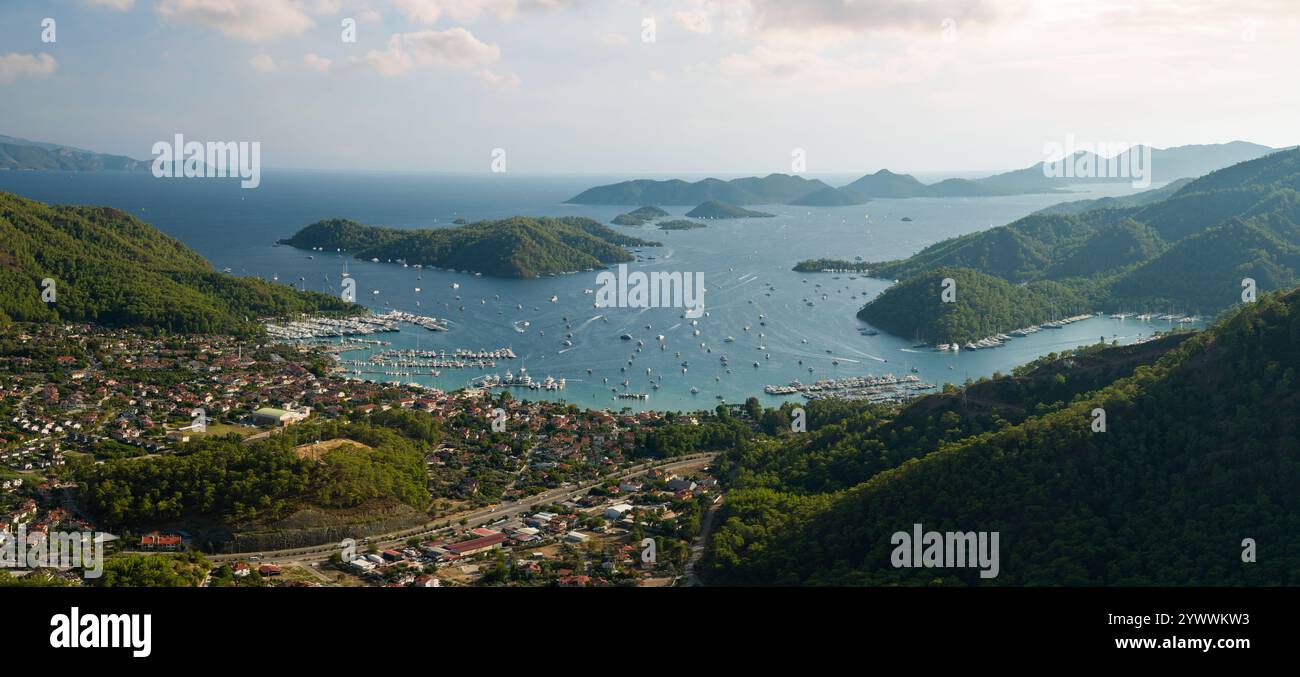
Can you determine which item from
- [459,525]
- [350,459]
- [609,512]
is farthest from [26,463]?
[609,512]

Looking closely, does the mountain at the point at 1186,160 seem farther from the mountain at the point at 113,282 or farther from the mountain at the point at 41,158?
the mountain at the point at 41,158

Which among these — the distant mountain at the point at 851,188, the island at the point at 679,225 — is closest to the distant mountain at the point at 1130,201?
the distant mountain at the point at 851,188

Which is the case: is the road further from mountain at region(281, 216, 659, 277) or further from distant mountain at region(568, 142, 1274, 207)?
distant mountain at region(568, 142, 1274, 207)

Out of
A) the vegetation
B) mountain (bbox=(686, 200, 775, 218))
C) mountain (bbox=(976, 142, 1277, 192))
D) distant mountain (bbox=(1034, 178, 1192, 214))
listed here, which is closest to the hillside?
distant mountain (bbox=(1034, 178, 1192, 214))

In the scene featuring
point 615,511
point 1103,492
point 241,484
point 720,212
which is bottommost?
point 615,511

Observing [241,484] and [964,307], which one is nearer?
[241,484]

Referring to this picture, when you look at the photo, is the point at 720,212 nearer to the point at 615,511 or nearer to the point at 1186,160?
the point at 1186,160

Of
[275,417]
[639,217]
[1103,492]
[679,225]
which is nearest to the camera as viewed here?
[1103,492]

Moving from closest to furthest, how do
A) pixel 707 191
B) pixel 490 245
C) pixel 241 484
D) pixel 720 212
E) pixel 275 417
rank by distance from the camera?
pixel 241 484, pixel 275 417, pixel 490 245, pixel 720 212, pixel 707 191

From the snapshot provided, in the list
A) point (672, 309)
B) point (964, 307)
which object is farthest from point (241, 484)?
point (964, 307)
